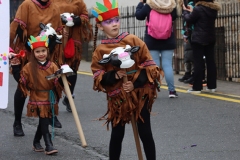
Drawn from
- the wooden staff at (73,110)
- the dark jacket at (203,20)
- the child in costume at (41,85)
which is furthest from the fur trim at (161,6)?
the wooden staff at (73,110)

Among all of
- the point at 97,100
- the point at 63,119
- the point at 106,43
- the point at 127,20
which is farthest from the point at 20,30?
the point at 127,20

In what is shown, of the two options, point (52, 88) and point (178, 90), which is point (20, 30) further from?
point (178, 90)

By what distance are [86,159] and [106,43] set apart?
156cm

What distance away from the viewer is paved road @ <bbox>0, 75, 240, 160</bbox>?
6934 mm

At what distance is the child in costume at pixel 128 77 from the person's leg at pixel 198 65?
17.8 ft

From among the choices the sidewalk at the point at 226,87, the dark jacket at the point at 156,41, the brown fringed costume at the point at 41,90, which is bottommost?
the sidewalk at the point at 226,87

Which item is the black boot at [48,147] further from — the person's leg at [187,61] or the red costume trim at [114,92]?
the person's leg at [187,61]

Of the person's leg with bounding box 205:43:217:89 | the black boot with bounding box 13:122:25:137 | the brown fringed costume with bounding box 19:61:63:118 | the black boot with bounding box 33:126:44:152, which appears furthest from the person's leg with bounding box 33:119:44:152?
the person's leg with bounding box 205:43:217:89

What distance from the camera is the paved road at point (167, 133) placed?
22.7 feet

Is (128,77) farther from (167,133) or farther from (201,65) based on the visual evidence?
(201,65)

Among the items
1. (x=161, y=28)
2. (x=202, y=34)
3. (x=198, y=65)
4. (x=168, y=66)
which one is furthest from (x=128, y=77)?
(x=198, y=65)

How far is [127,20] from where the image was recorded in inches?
661

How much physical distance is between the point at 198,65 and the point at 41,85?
4.74 m

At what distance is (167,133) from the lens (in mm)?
7984
